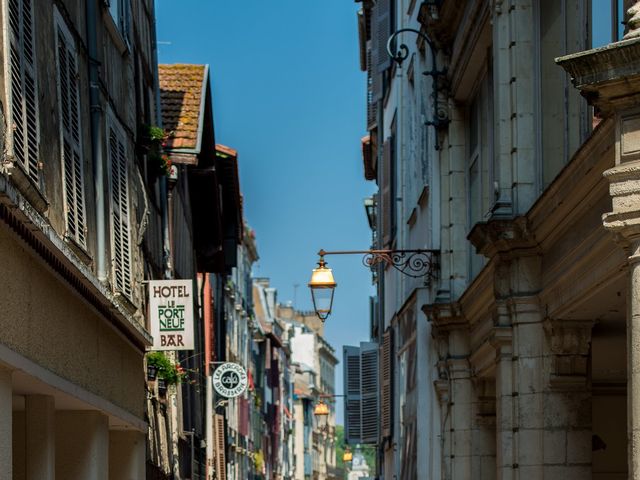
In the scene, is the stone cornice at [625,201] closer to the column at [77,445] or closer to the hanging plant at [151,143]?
the column at [77,445]

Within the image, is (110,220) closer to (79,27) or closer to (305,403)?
(79,27)

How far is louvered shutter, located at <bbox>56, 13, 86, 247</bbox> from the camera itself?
43.0 ft

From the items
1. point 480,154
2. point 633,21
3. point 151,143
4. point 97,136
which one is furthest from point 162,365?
point 633,21

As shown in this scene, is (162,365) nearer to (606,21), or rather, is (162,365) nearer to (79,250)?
(79,250)

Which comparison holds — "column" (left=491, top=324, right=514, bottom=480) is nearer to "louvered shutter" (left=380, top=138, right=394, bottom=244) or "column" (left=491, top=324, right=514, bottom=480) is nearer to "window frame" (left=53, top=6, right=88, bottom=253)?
"window frame" (left=53, top=6, right=88, bottom=253)

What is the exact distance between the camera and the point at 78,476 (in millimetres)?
14922

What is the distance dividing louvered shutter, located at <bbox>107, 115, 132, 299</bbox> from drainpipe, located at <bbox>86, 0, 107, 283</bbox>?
968 mm

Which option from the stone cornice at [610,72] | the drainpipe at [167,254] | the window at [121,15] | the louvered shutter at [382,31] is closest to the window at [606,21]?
the stone cornice at [610,72]

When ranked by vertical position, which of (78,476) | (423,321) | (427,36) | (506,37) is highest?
(427,36)

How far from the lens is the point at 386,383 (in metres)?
28.9

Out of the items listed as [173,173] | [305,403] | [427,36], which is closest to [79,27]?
[427,36]

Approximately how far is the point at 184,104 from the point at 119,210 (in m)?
10.3

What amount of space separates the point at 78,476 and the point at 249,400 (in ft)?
163

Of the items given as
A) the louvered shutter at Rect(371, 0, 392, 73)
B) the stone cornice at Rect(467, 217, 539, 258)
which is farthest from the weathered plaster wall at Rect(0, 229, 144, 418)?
the louvered shutter at Rect(371, 0, 392, 73)
